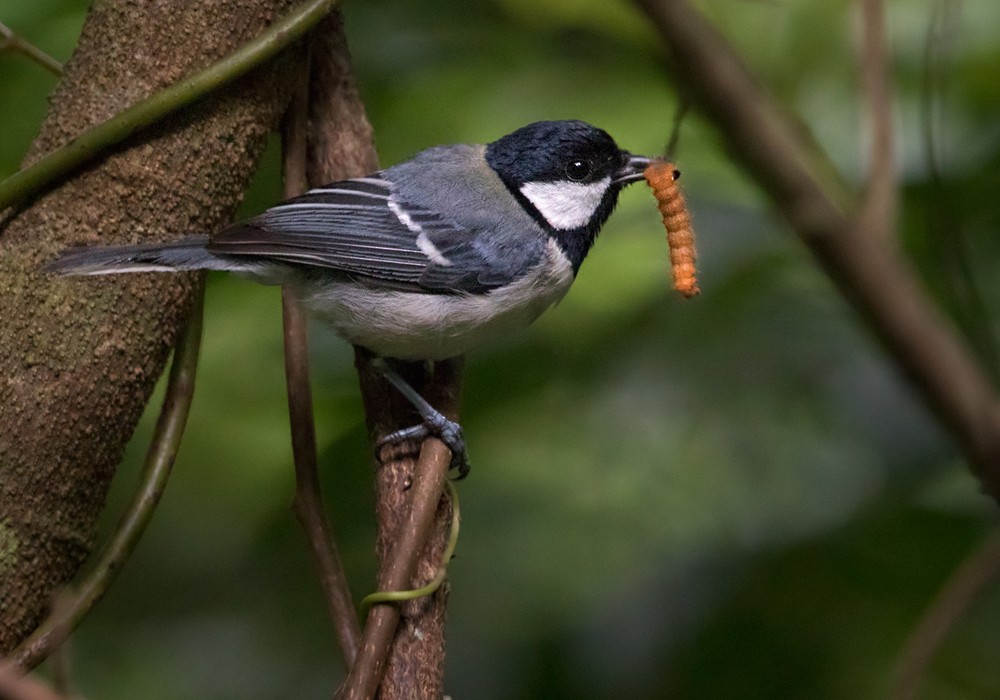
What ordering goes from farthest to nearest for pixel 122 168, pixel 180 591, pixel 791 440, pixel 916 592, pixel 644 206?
pixel 180 591 → pixel 644 206 → pixel 791 440 → pixel 916 592 → pixel 122 168

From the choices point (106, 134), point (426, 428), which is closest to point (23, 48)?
point (106, 134)

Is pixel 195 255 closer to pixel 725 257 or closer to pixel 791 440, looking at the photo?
pixel 725 257

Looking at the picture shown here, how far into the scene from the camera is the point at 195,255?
199 centimetres

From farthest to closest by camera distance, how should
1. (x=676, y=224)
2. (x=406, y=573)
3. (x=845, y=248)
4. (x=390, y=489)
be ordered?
(x=676, y=224) < (x=390, y=489) < (x=406, y=573) < (x=845, y=248)

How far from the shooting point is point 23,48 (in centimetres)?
219

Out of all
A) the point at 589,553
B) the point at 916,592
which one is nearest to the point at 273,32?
the point at 589,553

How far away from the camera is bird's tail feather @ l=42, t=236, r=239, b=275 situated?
1.86 metres

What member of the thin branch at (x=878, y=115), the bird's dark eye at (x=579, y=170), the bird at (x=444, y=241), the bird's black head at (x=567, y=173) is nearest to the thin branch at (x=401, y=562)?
the bird at (x=444, y=241)

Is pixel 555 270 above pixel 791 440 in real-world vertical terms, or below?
above

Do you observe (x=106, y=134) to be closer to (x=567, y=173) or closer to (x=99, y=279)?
(x=99, y=279)

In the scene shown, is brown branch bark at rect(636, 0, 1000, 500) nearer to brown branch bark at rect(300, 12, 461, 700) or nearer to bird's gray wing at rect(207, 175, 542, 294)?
brown branch bark at rect(300, 12, 461, 700)

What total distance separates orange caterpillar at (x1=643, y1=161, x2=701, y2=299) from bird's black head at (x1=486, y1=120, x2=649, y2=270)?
0.17m

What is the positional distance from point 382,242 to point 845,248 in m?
1.93

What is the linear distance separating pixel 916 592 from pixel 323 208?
1626mm
